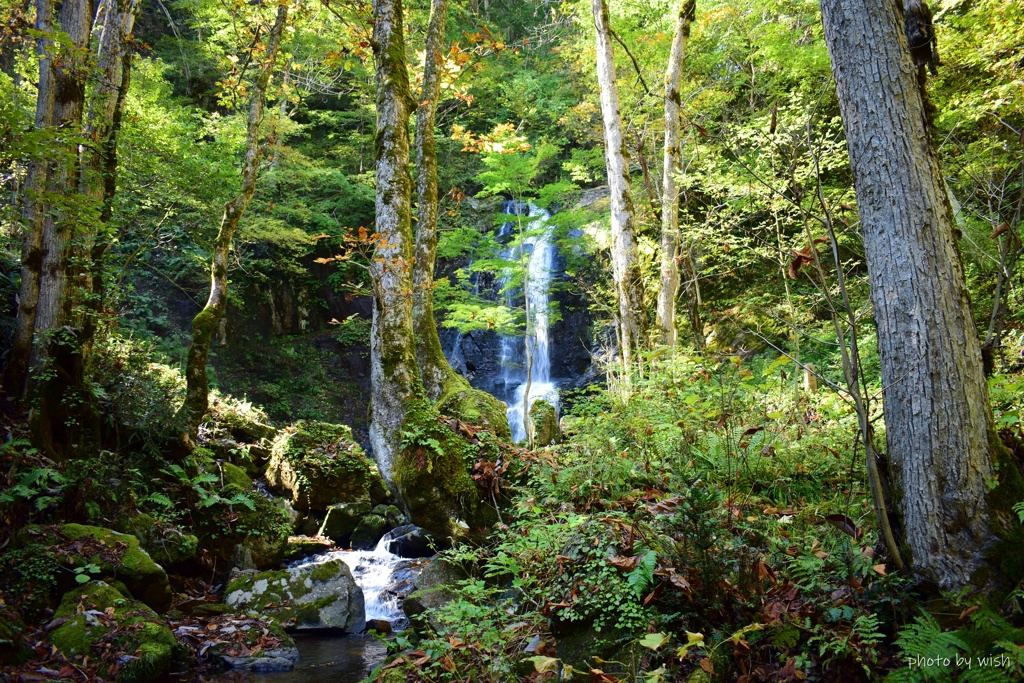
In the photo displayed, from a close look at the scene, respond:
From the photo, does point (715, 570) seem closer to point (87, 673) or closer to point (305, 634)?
point (87, 673)

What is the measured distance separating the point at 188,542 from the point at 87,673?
2529mm

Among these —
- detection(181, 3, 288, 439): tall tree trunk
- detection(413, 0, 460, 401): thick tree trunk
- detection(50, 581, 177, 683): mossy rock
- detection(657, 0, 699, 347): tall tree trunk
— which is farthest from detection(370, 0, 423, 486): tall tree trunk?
detection(657, 0, 699, 347): tall tree trunk

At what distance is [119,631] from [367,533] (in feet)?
15.4

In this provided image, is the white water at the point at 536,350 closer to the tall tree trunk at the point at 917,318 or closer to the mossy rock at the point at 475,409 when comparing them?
the mossy rock at the point at 475,409

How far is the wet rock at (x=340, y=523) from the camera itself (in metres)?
9.52

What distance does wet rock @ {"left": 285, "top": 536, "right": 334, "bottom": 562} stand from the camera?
851cm

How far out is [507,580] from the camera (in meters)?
5.31

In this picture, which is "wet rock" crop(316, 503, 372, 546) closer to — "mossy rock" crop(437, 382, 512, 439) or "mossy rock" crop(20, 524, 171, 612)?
"mossy rock" crop(20, 524, 171, 612)

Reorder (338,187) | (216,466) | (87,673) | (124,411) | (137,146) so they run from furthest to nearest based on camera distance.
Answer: (338,187), (137,146), (216,466), (124,411), (87,673)

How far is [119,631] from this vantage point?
16.3 feet

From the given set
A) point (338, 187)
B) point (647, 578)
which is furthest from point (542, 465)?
point (338, 187)

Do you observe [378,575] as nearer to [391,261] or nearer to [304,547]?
[304,547]

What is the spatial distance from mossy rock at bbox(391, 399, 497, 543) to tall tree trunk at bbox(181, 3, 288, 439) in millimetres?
4488

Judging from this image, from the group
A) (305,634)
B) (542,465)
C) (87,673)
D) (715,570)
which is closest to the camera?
(715,570)
